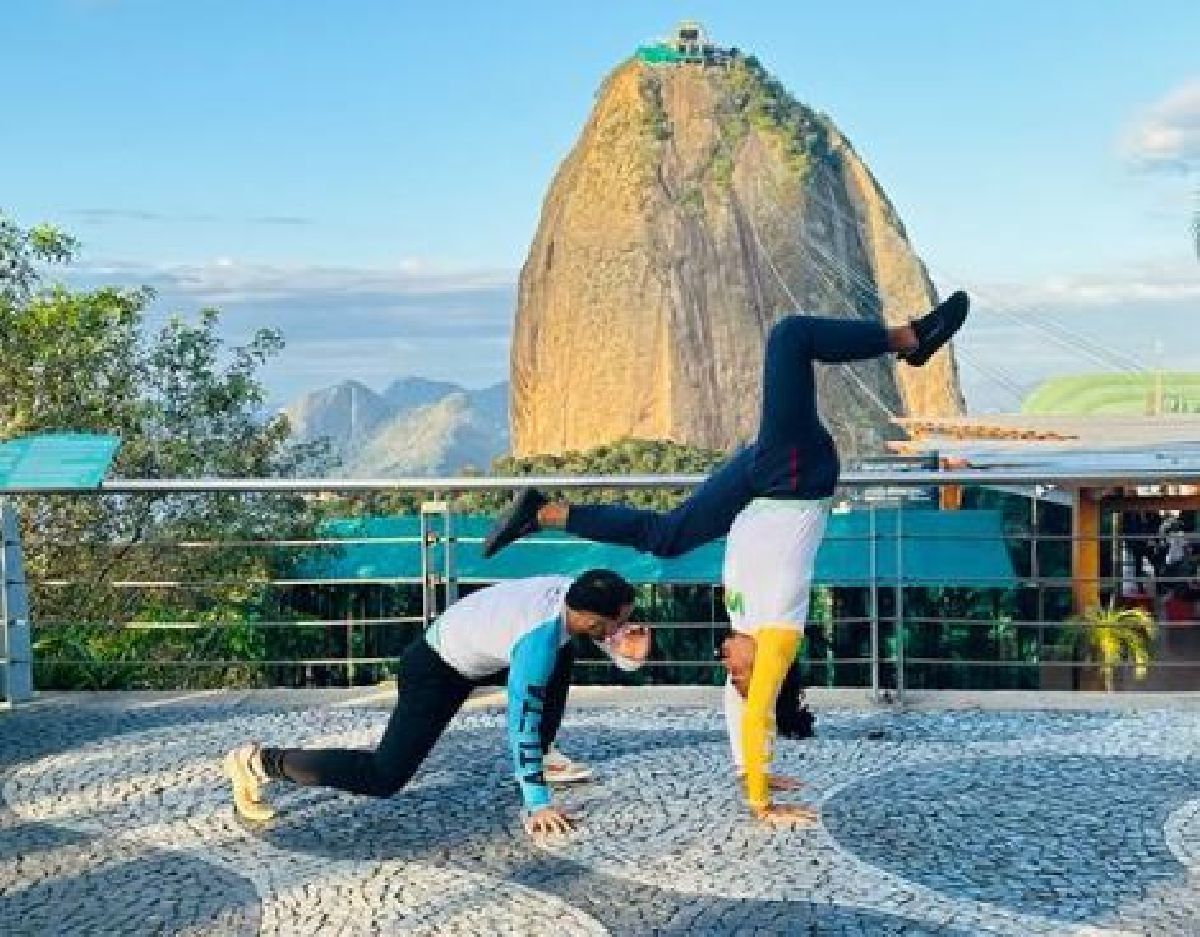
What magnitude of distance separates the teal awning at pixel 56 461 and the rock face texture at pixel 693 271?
252 feet

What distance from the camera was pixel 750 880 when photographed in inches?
188

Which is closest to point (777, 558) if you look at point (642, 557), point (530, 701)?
point (530, 701)

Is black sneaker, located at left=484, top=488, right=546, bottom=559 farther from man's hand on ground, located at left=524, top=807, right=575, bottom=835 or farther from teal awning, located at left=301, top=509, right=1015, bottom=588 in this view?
teal awning, located at left=301, top=509, right=1015, bottom=588

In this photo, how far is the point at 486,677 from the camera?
541 centimetres

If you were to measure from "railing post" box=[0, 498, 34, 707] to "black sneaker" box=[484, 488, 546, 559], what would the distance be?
3376mm

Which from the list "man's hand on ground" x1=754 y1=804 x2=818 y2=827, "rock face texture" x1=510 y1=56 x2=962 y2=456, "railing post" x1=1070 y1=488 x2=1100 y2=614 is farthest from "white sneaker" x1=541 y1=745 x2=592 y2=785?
"rock face texture" x1=510 y1=56 x2=962 y2=456

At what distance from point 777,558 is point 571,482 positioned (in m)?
2.09

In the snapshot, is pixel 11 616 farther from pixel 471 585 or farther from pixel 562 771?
pixel 562 771

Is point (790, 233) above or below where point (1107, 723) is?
above

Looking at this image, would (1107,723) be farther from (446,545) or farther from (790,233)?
(790,233)

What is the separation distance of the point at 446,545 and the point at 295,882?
3.27 m

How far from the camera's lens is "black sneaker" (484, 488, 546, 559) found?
5613 mm

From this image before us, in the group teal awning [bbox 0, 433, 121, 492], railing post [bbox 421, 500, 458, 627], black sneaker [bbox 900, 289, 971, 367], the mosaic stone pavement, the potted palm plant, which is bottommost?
the potted palm plant

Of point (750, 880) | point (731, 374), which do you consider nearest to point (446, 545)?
point (750, 880)
